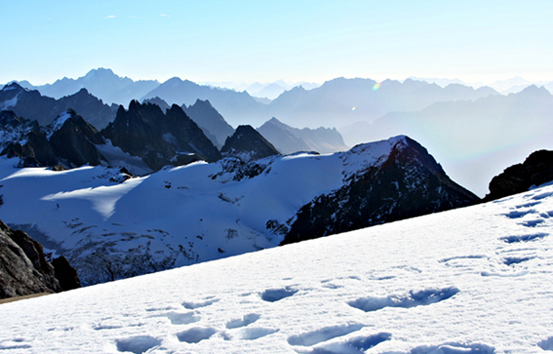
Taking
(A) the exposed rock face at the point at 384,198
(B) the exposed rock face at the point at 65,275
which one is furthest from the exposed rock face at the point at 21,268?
(A) the exposed rock face at the point at 384,198

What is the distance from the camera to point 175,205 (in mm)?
54938

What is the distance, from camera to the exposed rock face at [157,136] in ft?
452

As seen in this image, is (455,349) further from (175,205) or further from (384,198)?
(175,205)

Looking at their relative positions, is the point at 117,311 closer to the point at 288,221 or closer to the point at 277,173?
the point at 288,221

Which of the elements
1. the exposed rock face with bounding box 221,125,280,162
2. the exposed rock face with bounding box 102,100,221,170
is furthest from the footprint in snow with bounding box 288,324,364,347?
the exposed rock face with bounding box 221,125,280,162

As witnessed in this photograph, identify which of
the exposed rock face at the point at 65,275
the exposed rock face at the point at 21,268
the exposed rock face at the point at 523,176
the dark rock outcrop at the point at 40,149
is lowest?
the exposed rock face at the point at 65,275

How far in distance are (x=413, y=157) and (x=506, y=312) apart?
56749 mm

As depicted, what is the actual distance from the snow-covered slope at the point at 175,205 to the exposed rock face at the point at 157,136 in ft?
207

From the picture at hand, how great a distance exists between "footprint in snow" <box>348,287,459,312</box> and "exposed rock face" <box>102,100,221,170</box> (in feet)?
395

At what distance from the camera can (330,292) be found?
7902mm

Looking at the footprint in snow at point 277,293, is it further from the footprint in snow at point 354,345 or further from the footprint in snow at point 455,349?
the footprint in snow at point 455,349

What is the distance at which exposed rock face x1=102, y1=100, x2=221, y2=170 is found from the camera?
5423 inches

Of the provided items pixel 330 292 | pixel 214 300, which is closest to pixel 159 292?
pixel 214 300

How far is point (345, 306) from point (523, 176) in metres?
27.9
